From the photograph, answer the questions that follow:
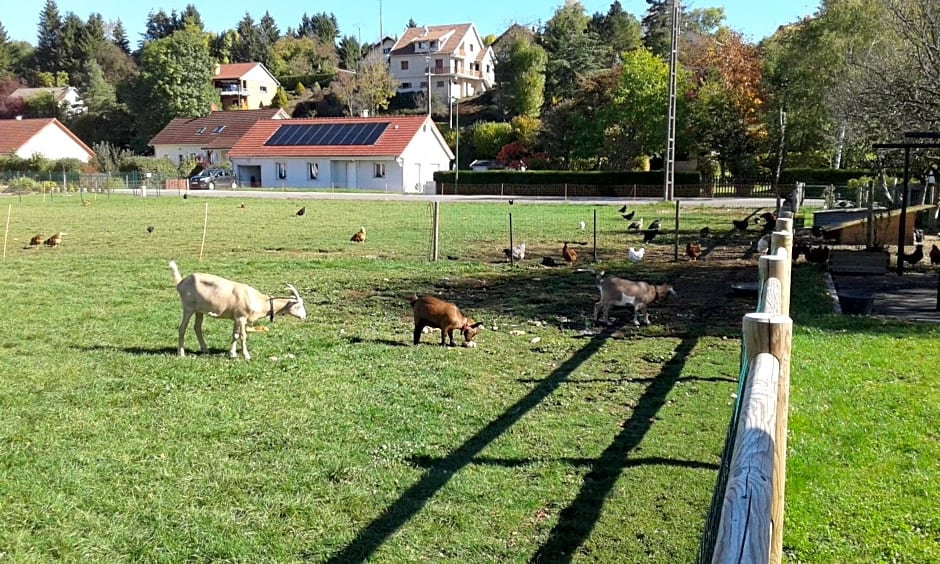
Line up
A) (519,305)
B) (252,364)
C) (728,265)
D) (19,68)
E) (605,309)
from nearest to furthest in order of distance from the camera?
1. (252,364)
2. (605,309)
3. (519,305)
4. (728,265)
5. (19,68)

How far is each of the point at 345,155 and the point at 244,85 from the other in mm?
44415

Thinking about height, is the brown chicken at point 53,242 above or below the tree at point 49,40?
below

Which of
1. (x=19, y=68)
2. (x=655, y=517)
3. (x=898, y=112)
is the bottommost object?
(x=655, y=517)

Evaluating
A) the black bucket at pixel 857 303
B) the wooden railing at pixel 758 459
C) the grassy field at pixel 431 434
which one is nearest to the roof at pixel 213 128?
the grassy field at pixel 431 434

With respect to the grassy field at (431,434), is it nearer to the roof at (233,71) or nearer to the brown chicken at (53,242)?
the brown chicken at (53,242)

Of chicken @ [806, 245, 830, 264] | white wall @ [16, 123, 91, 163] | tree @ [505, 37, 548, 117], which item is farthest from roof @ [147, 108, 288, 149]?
chicken @ [806, 245, 830, 264]

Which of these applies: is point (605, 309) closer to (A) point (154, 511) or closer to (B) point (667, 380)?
(B) point (667, 380)

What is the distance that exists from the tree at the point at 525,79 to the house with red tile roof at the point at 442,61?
51.5 ft

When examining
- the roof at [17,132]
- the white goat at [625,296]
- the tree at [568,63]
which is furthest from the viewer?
the tree at [568,63]

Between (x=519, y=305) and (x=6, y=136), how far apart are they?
79.5m

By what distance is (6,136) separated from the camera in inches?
3004

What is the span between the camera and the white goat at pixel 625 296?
35.4ft

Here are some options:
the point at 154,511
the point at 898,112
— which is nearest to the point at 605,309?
the point at 154,511

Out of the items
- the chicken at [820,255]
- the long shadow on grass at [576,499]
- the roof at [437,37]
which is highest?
the roof at [437,37]
